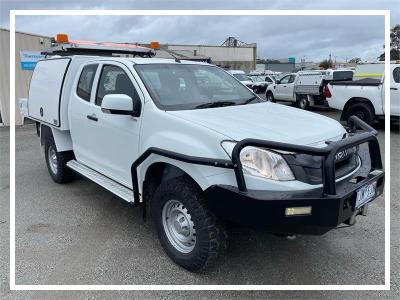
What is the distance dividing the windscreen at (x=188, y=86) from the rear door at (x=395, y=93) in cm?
706

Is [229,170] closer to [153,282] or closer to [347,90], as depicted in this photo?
[153,282]

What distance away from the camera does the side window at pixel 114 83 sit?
151 inches

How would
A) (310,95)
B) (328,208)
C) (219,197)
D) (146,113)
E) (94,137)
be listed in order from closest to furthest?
1. (328,208)
2. (219,197)
3. (146,113)
4. (94,137)
5. (310,95)

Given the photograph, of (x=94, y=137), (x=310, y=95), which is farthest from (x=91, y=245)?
(x=310, y=95)

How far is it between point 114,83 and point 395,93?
332 inches

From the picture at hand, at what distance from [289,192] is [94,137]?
103 inches

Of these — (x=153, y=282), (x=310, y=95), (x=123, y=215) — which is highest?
(x=310, y=95)

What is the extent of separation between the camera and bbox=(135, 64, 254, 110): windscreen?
3615 mm

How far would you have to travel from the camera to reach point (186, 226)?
3.20m

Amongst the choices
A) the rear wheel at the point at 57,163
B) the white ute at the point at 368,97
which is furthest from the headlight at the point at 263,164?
the white ute at the point at 368,97

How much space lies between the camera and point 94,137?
4.38 metres

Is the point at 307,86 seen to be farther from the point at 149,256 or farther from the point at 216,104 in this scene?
the point at 149,256

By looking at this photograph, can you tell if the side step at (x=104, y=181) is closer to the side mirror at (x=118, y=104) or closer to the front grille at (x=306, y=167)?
the side mirror at (x=118, y=104)

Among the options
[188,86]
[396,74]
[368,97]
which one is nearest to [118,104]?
[188,86]
